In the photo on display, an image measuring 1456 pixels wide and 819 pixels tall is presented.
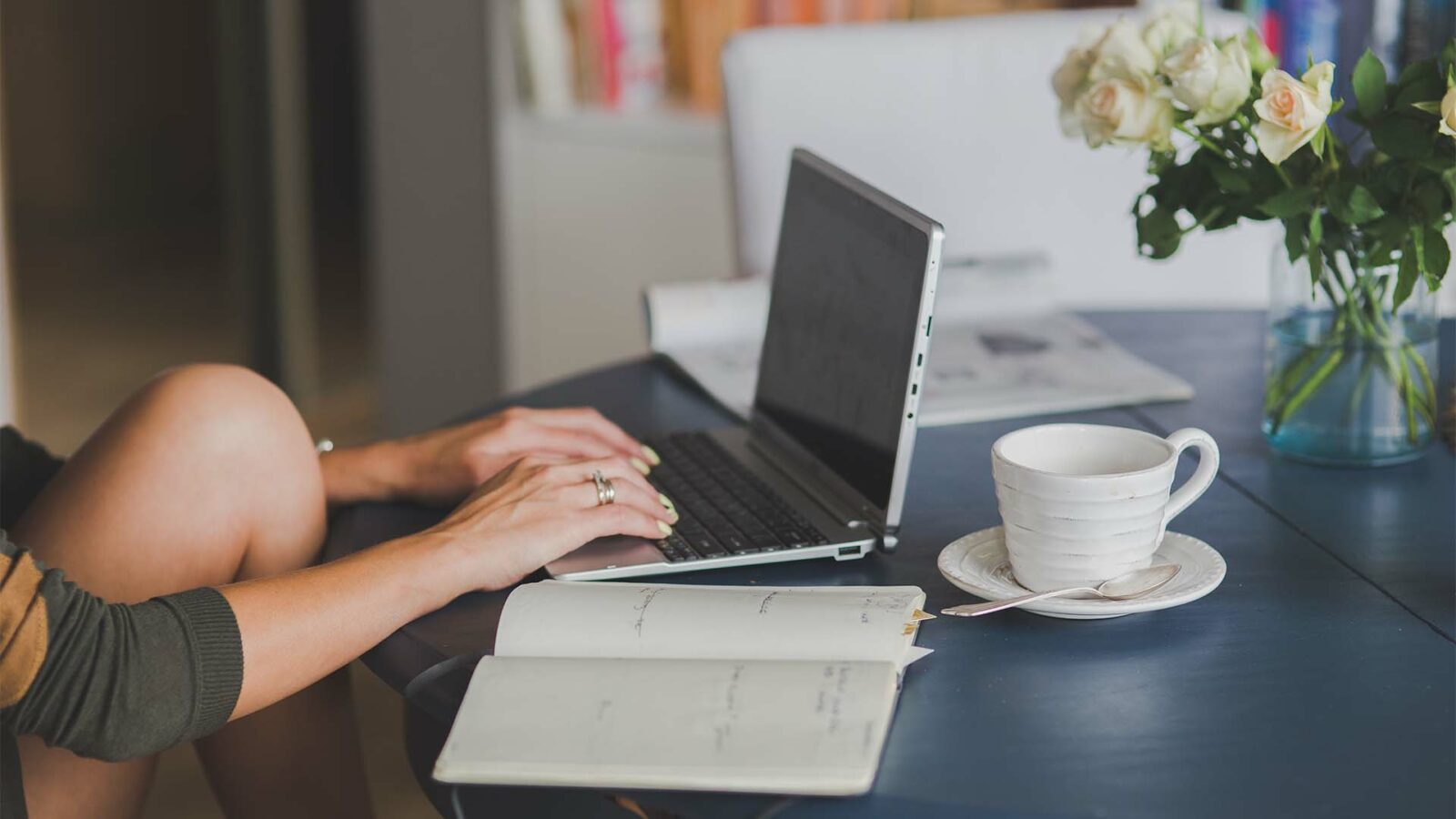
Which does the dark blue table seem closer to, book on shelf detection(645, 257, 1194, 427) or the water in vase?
the water in vase

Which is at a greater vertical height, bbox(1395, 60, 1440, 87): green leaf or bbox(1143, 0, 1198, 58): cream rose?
bbox(1143, 0, 1198, 58): cream rose

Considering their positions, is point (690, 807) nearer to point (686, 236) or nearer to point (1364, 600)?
point (1364, 600)

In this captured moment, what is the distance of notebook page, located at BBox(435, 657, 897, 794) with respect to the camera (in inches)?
28.2

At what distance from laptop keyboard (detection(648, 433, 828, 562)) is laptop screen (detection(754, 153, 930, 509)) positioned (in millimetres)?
53

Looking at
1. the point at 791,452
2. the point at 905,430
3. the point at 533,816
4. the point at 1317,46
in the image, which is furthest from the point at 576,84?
the point at 533,816

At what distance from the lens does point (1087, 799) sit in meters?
0.71

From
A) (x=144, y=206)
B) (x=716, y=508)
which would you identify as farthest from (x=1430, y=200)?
(x=144, y=206)

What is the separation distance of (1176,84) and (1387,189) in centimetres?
15

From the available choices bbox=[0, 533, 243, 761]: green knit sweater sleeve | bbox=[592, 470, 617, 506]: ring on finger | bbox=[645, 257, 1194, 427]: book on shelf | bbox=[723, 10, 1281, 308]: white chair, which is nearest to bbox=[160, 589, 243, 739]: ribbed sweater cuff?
bbox=[0, 533, 243, 761]: green knit sweater sleeve

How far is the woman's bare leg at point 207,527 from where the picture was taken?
1.09 meters

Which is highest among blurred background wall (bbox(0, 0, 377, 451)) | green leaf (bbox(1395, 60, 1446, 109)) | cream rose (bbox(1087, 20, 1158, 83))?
cream rose (bbox(1087, 20, 1158, 83))

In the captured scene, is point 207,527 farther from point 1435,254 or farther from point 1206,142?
point 1435,254

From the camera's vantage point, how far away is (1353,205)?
1.02 m

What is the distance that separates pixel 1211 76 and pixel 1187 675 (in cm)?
41
